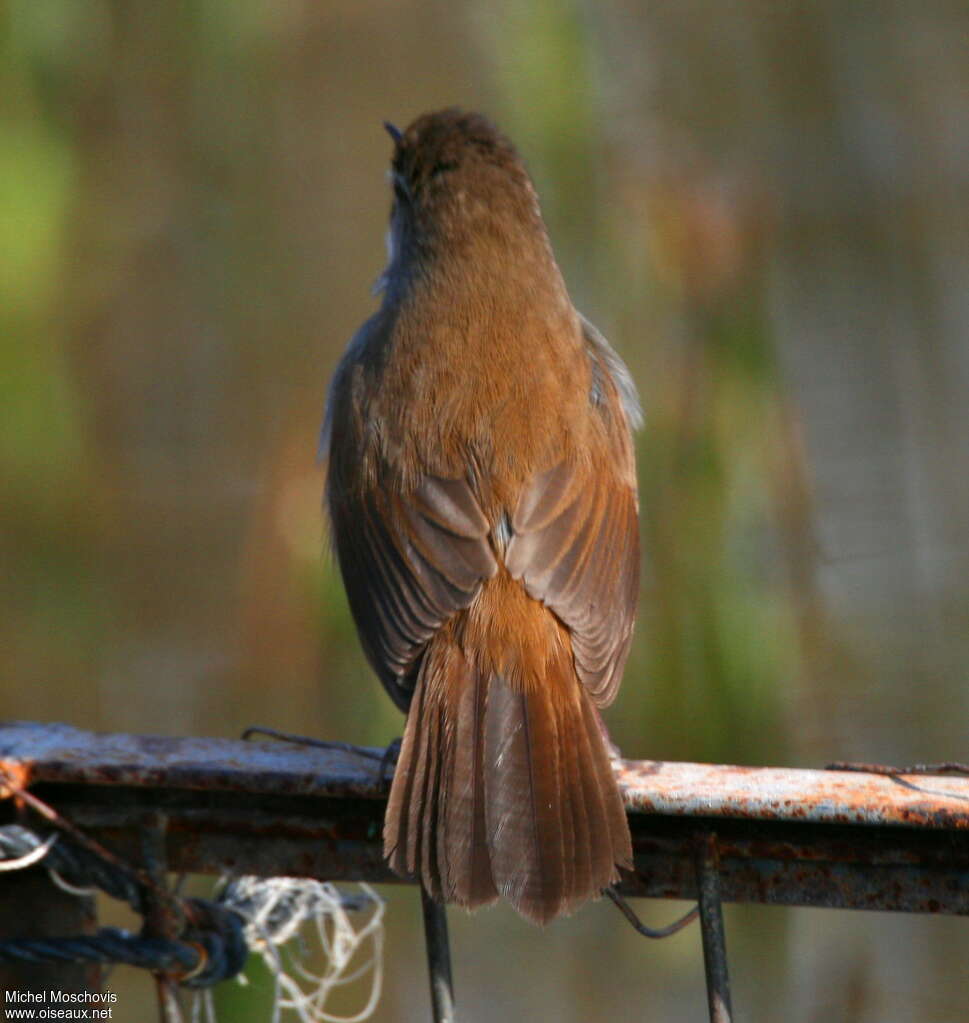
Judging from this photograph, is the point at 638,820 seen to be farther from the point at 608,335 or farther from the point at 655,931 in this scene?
the point at 608,335

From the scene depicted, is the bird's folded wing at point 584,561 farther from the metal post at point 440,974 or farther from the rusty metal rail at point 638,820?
the metal post at point 440,974

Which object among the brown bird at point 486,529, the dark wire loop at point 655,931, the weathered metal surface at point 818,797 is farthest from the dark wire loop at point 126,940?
the weathered metal surface at point 818,797

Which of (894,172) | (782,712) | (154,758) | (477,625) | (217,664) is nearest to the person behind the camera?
(154,758)

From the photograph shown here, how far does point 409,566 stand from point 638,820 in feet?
2.47

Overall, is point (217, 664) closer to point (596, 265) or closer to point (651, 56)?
point (596, 265)

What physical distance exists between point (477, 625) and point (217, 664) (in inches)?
97.1

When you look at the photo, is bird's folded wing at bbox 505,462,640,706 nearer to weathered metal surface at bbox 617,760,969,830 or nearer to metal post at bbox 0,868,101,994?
weathered metal surface at bbox 617,760,969,830

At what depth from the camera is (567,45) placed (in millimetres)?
4262

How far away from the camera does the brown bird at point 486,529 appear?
2104mm

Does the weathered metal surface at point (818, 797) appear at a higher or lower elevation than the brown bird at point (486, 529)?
lower

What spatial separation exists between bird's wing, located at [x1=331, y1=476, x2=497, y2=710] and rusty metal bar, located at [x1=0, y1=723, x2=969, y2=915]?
0.47m

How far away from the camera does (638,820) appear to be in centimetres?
203

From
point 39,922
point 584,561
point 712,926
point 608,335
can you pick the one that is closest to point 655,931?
point 712,926

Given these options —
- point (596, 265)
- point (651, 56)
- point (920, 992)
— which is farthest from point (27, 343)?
point (920, 992)
